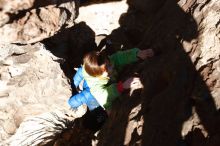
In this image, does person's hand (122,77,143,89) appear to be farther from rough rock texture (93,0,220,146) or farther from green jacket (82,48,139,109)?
green jacket (82,48,139,109)

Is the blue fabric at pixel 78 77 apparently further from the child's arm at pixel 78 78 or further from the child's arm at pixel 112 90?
the child's arm at pixel 112 90

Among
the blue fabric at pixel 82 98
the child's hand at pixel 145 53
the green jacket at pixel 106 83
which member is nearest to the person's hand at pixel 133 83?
the green jacket at pixel 106 83

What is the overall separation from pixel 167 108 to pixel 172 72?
47 cm

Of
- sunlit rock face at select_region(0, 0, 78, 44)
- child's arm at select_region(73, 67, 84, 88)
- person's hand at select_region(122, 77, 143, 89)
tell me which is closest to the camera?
sunlit rock face at select_region(0, 0, 78, 44)

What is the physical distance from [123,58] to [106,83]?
44 cm

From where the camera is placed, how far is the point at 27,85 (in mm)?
5074

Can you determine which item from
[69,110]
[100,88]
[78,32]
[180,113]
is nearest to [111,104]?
[100,88]

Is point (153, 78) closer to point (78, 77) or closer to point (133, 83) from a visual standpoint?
point (133, 83)

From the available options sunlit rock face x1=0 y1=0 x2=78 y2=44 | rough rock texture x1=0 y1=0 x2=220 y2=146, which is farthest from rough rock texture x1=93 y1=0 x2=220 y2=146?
sunlit rock face x1=0 y1=0 x2=78 y2=44

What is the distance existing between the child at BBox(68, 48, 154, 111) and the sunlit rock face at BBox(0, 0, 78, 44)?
666 millimetres

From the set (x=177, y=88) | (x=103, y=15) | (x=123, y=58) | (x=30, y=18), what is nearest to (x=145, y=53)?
(x=123, y=58)

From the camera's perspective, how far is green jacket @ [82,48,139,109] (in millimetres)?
4762

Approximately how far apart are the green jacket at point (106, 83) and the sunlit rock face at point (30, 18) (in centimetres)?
88

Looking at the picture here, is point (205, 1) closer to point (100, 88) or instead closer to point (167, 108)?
point (167, 108)
